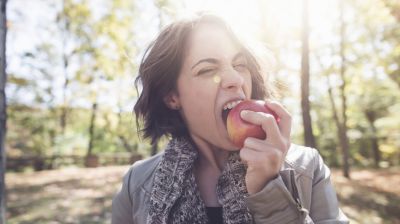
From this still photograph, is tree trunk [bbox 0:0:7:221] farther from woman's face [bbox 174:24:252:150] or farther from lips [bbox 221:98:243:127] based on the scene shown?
lips [bbox 221:98:243:127]

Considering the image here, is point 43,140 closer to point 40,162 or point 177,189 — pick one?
point 40,162

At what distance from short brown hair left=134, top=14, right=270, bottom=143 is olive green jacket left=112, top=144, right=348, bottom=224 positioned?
25 cm

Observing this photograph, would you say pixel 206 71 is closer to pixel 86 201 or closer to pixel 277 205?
pixel 277 205

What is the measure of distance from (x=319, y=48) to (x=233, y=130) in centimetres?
1362

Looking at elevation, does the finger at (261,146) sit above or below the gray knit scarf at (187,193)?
above

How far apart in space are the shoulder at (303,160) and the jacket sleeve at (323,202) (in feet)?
0.07

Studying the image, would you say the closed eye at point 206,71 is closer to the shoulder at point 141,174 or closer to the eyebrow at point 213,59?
the eyebrow at point 213,59

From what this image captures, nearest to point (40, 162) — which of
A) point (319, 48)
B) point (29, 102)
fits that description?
point (29, 102)

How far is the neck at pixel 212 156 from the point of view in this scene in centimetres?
206

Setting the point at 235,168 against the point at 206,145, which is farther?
the point at 206,145

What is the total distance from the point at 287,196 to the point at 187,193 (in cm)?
61

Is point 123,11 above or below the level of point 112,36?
above

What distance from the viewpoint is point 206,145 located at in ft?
6.84

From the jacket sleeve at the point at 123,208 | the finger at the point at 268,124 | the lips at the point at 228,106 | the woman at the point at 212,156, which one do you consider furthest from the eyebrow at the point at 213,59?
the jacket sleeve at the point at 123,208
